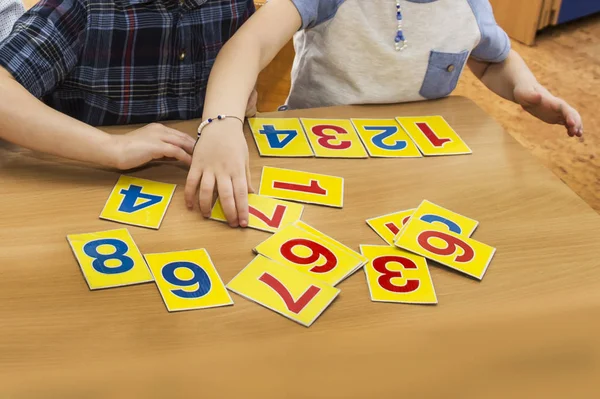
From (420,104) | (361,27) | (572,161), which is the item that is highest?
(361,27)

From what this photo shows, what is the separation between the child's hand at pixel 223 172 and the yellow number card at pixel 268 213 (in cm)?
1

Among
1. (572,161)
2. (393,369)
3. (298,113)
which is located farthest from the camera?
(572,161)

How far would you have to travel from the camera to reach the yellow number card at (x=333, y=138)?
3.28 feet

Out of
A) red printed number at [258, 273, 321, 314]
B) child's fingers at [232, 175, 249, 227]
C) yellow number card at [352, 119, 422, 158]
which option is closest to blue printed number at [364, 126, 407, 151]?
yellow number card at [352, 119, 422, 158]

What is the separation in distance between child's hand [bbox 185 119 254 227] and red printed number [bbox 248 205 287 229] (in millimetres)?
18

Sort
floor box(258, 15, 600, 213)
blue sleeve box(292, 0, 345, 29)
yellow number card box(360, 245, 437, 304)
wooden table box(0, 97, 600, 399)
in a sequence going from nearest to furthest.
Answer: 1. wooden table box(0, 97, 600, 399)
2. yellow number card box(360, 245, 437, 304)
3. blue sleeve box(292, 0, 345, 29)
4. floor box(258, 15, 600, 213)

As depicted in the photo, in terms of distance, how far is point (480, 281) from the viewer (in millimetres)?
786

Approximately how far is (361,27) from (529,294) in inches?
22.0

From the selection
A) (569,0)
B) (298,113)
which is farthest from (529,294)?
(569,0)

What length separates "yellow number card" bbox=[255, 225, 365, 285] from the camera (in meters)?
0.78

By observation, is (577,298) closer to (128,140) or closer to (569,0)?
(128,140)

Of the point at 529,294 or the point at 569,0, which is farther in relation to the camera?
the point at 569,0

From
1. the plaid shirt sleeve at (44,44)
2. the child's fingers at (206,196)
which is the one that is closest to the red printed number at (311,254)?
the child's fingers at (206,196)

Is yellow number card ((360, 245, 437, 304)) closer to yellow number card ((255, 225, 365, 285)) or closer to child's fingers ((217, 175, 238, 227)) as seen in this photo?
yellow number card ((255, 225, 365, 285))
